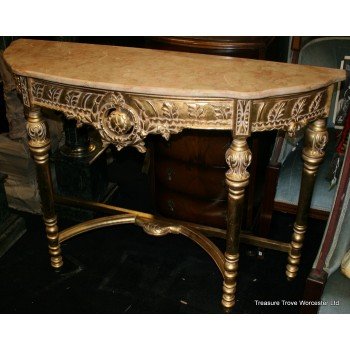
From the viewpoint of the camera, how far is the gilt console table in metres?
1.94

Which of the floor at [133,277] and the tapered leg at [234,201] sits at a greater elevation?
the tapered leg at [234,201]

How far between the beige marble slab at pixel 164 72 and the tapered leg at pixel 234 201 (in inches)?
10.1

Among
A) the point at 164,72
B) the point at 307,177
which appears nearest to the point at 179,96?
the point at 164,72

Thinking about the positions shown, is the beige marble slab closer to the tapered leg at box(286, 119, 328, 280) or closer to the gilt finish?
the gilt finish

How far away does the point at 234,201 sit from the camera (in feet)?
7.04

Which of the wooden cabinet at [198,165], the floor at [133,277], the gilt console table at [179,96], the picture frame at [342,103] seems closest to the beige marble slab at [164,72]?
the gilt console table at [179,96]

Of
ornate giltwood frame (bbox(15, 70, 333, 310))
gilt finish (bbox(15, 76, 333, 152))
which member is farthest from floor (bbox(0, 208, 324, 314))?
gilt finish (bbox(15, 76, 333, 152))

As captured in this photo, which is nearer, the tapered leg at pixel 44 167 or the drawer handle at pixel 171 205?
the tapered leg at pixel 44 167

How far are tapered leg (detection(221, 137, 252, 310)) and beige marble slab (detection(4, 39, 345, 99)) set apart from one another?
256 mm

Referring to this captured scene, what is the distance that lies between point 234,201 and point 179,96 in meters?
0.54

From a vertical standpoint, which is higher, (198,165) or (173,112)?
(173,112)

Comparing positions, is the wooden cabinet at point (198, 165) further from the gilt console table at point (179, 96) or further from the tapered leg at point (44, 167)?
the tapered leg at point (44, 167)

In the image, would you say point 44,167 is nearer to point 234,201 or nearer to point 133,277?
point 133,277

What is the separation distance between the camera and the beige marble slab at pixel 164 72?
1926 millimetres
